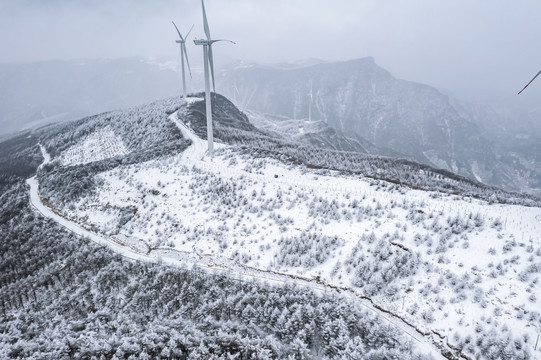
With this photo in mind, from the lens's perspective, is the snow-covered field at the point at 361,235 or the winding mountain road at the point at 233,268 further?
the snow-covered field at the point at 361,235

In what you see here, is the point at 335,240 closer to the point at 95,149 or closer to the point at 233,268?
the point at 233,268

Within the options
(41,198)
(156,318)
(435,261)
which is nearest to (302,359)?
(156,318)

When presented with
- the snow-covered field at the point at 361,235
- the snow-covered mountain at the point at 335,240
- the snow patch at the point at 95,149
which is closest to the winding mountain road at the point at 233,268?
the snow-covered mountain at the point at 335,240

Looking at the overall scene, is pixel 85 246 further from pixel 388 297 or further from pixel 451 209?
pixel 451 209

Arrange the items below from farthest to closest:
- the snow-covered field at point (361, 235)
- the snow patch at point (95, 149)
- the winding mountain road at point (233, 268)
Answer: the snow patch at point (95, 149)
the snow-covered field at point (361, 235)
the winding mountain road at point (233, 268)

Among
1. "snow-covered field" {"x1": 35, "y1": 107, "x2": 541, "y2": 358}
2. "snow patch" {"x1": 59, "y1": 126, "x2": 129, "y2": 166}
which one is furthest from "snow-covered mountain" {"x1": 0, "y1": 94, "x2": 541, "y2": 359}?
"snow patch" {"x1": 59, "y1": 126, "x2": 129, "y2": 166}

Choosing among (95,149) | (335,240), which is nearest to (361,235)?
(335,240)

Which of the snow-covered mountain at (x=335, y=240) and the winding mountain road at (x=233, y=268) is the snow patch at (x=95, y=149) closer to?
the snow-covered mountain at (x=335, y=240)
